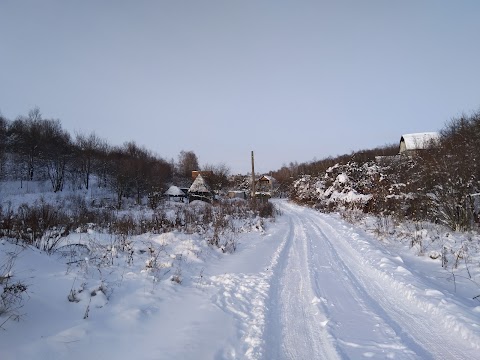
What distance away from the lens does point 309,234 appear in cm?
1358

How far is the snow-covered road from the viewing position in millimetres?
3654

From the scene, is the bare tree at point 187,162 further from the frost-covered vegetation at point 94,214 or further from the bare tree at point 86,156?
the bare tree at point 86,156

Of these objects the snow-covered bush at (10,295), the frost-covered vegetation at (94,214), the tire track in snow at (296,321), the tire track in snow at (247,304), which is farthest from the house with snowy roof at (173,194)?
the snow-covered bush at (10,295)

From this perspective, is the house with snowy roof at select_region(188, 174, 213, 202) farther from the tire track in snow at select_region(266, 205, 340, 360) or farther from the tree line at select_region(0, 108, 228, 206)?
the tire track in snow at select_region(266, 205, 340, 360)

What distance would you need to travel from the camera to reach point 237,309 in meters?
4.96

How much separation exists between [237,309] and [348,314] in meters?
1.81

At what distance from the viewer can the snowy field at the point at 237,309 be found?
3.56m

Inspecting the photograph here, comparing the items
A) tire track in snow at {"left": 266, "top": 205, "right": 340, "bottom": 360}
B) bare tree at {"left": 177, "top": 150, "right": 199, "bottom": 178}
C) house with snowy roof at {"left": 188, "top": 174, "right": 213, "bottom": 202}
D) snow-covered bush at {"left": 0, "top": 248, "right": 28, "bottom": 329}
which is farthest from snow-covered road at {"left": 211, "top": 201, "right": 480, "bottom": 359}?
bare tree at {"left": 177, "top": 150, "right": 199, "bottom": 178}

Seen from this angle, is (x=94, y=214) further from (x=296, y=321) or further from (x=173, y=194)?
(x=173, y=194)

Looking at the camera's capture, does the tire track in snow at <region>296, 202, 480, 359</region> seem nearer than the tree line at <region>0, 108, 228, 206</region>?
Yes

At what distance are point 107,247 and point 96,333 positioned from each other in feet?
14.5

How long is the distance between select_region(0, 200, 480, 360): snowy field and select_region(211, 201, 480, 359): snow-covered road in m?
0.02

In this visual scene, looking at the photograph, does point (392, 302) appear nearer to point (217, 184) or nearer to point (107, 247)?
point (107, 247)

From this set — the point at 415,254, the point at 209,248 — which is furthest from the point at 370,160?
the point at 209,248
